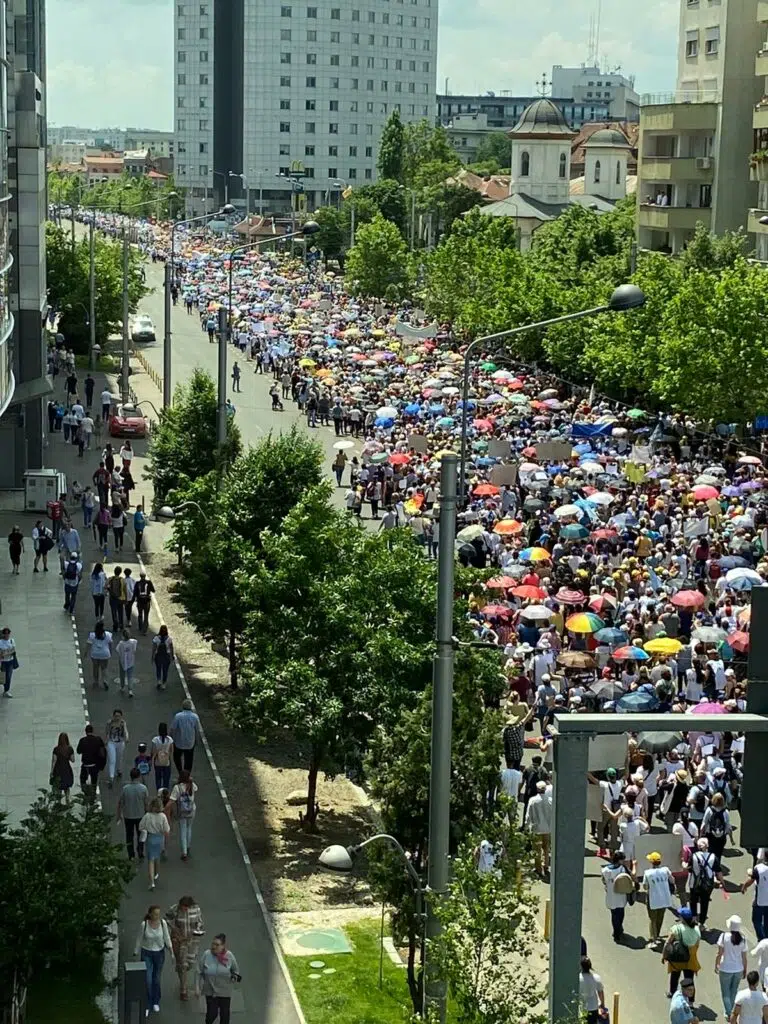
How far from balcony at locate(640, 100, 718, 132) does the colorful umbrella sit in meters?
50.7

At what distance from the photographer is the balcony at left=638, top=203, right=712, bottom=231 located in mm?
77062

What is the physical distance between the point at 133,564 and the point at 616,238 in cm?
5027

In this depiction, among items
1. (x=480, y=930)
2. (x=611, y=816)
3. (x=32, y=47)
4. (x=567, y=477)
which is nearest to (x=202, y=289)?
(x=32, y=47)

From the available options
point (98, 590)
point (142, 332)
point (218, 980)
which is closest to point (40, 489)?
point (98, 590)

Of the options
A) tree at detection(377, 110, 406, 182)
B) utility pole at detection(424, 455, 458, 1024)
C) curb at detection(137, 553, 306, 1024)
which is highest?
tree at detection(377, 110, 406, 182)

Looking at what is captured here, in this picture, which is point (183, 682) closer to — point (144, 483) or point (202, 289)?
point (144, 483)

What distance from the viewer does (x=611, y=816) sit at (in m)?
22.6

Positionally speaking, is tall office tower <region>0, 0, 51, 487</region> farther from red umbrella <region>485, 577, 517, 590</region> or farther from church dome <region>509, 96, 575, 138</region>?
church dome <region>509, 96, 575, 138</region>

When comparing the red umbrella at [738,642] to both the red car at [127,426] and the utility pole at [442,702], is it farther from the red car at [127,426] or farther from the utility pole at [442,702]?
the red car at [127,426]

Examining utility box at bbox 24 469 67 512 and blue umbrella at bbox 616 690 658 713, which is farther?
utility box at bbox 24 469 67 512

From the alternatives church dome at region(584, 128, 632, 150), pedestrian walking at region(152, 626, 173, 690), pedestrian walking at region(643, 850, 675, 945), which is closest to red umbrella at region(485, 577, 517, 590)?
pedestrian walking at region(152, 626, 173, 690)

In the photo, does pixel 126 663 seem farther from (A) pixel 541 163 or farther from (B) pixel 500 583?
(A) pixel 541 163

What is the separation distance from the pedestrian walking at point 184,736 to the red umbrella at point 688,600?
992 cm

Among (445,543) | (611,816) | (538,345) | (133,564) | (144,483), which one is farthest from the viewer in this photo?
(538,345)
